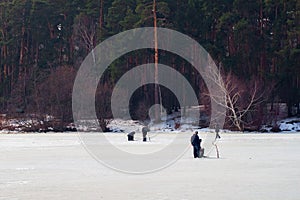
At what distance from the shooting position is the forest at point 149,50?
50375 millimetres

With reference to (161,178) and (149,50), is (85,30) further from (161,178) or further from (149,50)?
(161,178)

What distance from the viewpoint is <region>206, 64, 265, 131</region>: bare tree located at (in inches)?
1887

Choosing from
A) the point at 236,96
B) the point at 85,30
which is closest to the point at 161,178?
the point at 236,96

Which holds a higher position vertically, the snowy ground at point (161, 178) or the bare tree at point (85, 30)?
the bare tree at point (85, 30)

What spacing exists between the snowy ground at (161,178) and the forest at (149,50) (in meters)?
24.3

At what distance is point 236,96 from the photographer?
49.0 m

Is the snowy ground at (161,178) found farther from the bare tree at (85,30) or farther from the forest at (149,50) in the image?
the bare tree at (85,30)

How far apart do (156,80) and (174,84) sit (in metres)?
3.06

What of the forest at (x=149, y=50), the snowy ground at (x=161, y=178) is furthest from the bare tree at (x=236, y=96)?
the snowy ground at (x=161, y=178)

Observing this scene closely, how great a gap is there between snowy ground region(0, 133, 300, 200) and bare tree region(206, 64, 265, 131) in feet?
70.1

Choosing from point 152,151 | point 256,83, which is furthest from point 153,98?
point 152,151

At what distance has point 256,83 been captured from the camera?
162 feet

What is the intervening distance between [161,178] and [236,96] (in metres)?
31.6

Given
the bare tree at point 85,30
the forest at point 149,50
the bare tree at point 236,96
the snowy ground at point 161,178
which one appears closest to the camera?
the snowy ground at point 161,178
